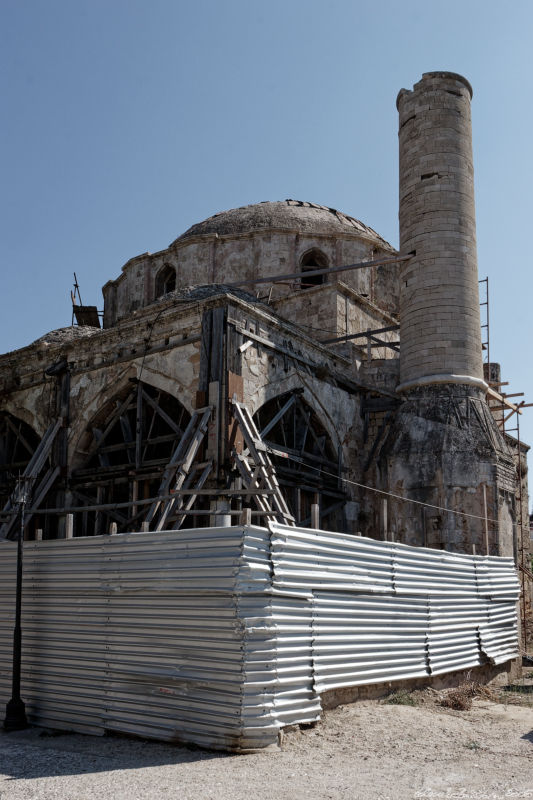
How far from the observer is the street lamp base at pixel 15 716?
8.55m

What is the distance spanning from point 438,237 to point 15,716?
12200 millimetres

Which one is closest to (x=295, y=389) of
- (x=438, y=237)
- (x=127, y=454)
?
(x=127, y=454)

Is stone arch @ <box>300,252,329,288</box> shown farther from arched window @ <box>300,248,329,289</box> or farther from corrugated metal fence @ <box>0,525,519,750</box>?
corrugated metal fence @ <box>0,525,519,750</box>

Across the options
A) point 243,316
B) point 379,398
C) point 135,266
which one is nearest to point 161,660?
point 243,316

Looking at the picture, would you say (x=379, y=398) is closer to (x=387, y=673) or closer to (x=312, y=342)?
(x=312, y=342)

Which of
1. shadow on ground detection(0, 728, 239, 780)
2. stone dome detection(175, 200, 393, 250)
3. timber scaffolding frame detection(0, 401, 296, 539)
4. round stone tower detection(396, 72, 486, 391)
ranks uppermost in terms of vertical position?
stone dome detection(175, 200, 393, 250)

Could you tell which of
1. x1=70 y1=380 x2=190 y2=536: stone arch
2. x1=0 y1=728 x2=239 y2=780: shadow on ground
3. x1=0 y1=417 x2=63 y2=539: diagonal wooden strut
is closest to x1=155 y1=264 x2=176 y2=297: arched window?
x1=70 y1=380 x2=190 y2=536: stone arch

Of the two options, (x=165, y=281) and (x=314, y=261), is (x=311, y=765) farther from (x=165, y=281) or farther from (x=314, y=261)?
(x=165, y=281)

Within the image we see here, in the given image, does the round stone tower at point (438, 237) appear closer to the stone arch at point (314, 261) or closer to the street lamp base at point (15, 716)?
the stone arch at point (314, 261)

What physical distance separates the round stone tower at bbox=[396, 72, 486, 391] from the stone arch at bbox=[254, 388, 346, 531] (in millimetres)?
2249

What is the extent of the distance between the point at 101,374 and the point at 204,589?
826cm

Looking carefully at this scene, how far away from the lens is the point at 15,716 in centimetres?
859

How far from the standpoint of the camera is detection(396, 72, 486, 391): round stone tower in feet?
51.8

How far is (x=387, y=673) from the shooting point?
9.70 m
